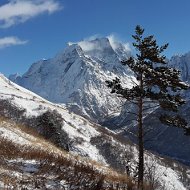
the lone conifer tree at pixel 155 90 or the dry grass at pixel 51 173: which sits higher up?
the lone conifer tree at pixel 155 90

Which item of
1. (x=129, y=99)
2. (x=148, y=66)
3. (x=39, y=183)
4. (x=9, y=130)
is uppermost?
(x=148, y=66)

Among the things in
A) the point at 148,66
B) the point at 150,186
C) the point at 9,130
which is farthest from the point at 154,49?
the point at 150,186

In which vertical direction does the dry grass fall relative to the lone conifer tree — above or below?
below

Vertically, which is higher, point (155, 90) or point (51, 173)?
point (155, 90)

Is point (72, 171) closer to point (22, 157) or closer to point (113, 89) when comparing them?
point (22, 157)

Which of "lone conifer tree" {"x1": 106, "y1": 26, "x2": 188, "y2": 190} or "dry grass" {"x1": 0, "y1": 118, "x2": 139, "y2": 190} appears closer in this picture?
"dry grass" {"x1": 0, "y1": 118, "x2": 139, "y2": 190}

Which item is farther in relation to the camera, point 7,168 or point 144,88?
point 144,88

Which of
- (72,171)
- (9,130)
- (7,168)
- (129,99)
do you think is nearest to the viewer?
(7,168)

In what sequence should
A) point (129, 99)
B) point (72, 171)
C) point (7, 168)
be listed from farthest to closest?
point (129, 99) → point (72, 171) → point (7, 168)

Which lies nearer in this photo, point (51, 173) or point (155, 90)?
point (51, 173)

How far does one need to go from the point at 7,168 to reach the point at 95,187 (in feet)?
9.09

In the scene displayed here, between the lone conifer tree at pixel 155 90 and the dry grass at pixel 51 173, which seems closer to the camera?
the dry grass at pixel 51 173

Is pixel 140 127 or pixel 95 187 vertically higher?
pixel 140 127

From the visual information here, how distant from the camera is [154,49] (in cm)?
2911
